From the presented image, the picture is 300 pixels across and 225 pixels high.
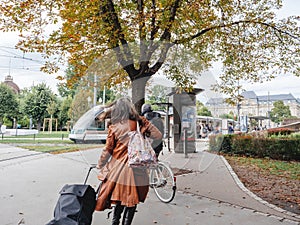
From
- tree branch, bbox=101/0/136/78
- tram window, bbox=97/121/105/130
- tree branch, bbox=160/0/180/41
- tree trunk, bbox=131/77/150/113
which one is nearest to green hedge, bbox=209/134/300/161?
tree branch, bbox=160/0/180/41

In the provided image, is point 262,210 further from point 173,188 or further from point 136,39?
point 136,39

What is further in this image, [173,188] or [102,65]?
[102,65]

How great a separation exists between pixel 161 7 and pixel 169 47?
1062 millimetres

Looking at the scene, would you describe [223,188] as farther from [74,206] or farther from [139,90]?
[74,206]

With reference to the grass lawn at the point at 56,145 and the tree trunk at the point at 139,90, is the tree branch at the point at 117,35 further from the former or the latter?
the grass lawn at the point at 56,145

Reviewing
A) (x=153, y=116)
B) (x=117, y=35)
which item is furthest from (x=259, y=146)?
(x=117, y=35)

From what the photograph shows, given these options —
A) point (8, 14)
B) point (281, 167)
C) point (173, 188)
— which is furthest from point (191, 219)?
point (281, 167)

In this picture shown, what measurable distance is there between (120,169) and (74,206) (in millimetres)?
505

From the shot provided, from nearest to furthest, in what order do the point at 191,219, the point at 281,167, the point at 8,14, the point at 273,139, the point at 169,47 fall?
1. the point at 191,219
2. the point at 8,14
3. the point at 169,47
4. the point at 281,167
5. the point at 273,139

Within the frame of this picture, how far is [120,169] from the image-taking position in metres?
2.46

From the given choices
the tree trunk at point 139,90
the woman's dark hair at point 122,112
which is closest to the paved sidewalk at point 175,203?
the tree trunk at point 139,90

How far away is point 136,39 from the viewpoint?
5852mm

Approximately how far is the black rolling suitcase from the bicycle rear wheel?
1805 millimetres

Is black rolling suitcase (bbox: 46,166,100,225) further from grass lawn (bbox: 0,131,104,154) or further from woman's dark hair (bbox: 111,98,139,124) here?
grass lawn (bbox: 0,131,104,154)
